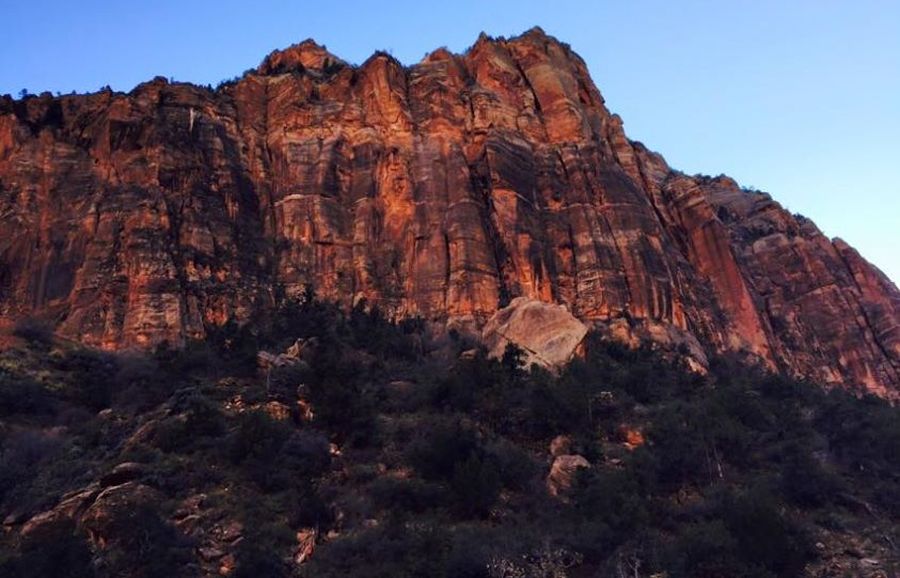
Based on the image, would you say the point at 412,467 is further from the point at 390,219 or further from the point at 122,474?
the point at 390,219

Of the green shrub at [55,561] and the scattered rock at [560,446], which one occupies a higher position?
the scattered rock at [560,446]

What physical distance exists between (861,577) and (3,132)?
47.6 metres

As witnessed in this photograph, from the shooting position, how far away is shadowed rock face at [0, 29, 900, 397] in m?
42.7

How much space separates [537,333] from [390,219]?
532 inches

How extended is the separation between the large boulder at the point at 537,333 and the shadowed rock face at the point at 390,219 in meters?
2.90

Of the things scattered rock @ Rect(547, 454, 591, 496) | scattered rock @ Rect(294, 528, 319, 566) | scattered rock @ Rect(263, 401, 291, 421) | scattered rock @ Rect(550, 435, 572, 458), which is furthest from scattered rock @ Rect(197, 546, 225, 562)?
scattered rock @ Rect(550, 435, 572, 458)

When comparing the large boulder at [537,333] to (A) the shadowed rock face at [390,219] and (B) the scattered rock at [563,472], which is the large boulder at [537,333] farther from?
(B) the scattered rock at [563,472]

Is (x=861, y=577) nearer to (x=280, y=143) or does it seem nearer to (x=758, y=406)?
(x=758, y=406)

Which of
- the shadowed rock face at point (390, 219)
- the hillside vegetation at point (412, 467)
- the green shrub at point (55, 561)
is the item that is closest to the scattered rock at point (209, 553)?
the hillside vegetation at point (412, 467)

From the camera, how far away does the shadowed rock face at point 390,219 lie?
42.7 m

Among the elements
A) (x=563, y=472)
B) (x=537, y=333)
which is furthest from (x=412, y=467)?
(x=537, y=333)

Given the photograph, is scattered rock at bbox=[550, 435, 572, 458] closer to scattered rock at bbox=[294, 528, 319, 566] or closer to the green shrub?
scattered rock at bbox=[294, 528, 319, 566]

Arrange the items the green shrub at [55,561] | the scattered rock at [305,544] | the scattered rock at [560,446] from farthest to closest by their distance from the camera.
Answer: the scattered rock at [560,446] < the scattered rock at [305,544] < the green shrub at [55,561]

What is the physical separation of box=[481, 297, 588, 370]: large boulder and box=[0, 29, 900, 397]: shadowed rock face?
2.90 m
